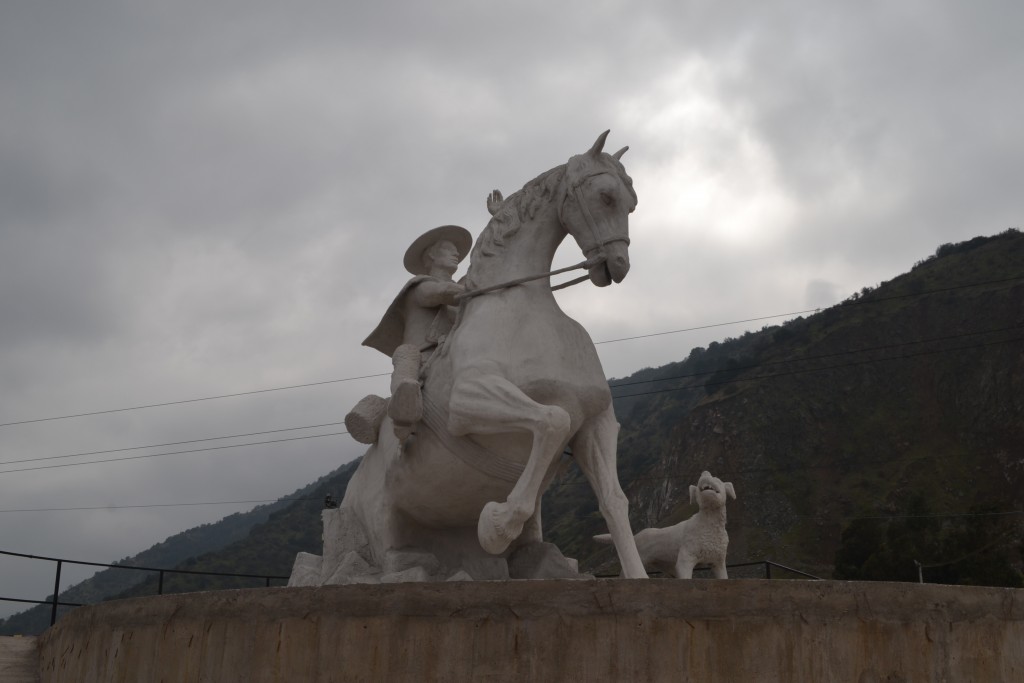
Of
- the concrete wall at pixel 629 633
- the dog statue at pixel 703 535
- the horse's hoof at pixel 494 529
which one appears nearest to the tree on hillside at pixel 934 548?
the dog statue at pixel 703 535

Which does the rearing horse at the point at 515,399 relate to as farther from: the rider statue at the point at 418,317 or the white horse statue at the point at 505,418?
the rider statue at the point at 418,317

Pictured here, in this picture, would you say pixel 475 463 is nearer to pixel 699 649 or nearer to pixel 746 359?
pixel 699 649

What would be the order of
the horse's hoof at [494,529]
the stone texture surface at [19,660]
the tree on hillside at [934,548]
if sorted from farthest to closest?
the tree on hillside at [934,548], the stone texture surface at [19,660], the horse's hoof at [494,529]

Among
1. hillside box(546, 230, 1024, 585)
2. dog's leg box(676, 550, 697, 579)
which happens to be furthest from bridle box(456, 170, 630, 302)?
hillside box(546, 230, 1024, 585)

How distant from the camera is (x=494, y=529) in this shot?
5492 millimetres

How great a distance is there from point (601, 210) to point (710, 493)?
4.18 m

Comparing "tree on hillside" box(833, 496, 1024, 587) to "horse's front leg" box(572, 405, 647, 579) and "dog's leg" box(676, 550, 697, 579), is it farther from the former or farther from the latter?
"horse's front leg" box(572, 405, 647, 579)

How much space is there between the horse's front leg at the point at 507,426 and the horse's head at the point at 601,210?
0.99m

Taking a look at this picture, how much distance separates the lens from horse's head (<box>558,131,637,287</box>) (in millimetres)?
6125

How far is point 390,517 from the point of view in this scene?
6559 mm

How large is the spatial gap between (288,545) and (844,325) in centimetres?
4259

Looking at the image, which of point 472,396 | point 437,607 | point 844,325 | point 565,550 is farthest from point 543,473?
point 844,325

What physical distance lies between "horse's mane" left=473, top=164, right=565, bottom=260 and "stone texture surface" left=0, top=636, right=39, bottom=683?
5686mm

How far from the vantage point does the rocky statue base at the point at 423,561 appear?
6461 mm
